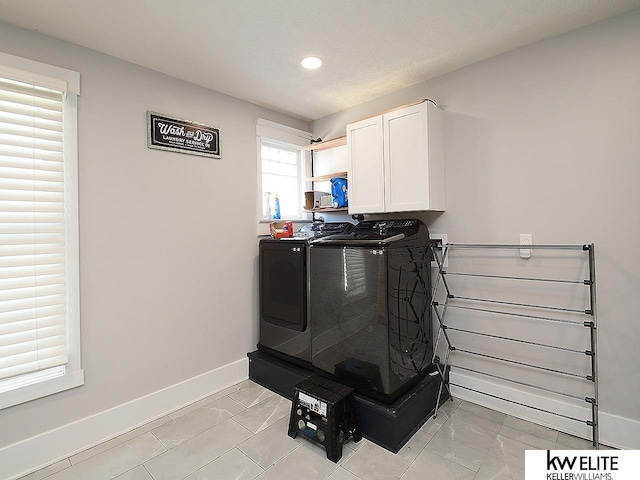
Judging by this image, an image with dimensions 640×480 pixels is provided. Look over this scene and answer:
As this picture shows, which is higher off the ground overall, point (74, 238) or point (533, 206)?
point (533, 206)

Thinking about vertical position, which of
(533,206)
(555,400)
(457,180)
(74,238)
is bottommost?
(555,400)

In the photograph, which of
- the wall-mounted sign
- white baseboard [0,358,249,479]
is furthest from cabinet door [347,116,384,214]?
white baseboard [0,358,249,479]

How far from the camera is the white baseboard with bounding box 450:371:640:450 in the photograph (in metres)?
1.85

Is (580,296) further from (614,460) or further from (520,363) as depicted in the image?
(614,460)

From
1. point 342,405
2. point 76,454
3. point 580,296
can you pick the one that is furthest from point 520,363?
point 76,454

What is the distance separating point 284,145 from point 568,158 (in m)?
2.39

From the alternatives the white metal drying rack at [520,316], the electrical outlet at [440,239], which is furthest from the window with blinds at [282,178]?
the white metal drying rack at [520,316]

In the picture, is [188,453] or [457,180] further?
[457,180]

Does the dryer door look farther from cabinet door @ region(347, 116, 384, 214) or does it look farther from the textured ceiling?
the textured ceiling

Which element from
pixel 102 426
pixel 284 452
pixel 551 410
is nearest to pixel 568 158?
pixel 551 410

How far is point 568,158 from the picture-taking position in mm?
2012

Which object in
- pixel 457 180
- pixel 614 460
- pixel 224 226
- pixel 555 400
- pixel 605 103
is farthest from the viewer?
pixel 224 226

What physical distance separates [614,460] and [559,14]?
2.48 metres

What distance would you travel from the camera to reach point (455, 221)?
98.7 inches
